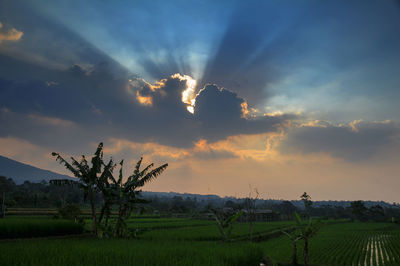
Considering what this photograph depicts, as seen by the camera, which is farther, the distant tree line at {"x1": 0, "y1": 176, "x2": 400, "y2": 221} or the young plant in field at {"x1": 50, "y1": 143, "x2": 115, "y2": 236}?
the distant tree line at {"x1": 0, "y1": 176, "x2": 400, "y2": 221}

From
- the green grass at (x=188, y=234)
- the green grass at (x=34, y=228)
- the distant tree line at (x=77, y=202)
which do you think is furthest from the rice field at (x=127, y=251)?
the distant tree line at (x=77, y=202)

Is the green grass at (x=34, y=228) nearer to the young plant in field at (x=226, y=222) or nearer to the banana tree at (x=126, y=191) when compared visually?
the banana tree at (x=126, y=191)

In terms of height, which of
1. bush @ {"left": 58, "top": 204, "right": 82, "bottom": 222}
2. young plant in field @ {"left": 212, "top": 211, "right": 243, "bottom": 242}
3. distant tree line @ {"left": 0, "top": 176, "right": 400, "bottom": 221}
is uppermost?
young plant in field @ {"left": 212, "top": 211, "right": 243, "bottom": 242}

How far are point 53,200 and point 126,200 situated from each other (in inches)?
2323

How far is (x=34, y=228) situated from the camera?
1778 cm

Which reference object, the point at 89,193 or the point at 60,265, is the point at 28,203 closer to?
the point at 89,193

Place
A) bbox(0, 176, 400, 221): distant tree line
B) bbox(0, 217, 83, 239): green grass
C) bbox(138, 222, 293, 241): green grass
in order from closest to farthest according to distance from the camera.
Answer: bbox(0, 217, 83, 239): green grass < bbox(138, 222, 293, 241): green grass < bbox(0, 176, 400, 221): distant tree line

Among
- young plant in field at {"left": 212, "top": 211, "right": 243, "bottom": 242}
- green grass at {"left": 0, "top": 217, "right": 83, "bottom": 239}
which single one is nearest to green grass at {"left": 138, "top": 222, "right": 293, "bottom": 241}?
green grass at {"left": 0, "top": 217, "right": 83, "bottom": 239}

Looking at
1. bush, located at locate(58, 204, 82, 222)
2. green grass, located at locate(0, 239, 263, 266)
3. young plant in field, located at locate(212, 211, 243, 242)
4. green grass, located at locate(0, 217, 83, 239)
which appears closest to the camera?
green grass, located at locate(0, 239, 263, 266)

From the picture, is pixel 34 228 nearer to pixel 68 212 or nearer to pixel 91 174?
pixel 91 174

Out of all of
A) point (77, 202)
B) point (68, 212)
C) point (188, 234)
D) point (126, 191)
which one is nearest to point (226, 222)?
point (126, 191)

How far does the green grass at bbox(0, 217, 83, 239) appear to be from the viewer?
53.6 feet

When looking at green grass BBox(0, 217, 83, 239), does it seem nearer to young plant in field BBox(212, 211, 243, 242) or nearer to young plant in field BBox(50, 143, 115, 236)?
young plant in field BBox(50, 143, 115, 236)

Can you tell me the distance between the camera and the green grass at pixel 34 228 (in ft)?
53.6
